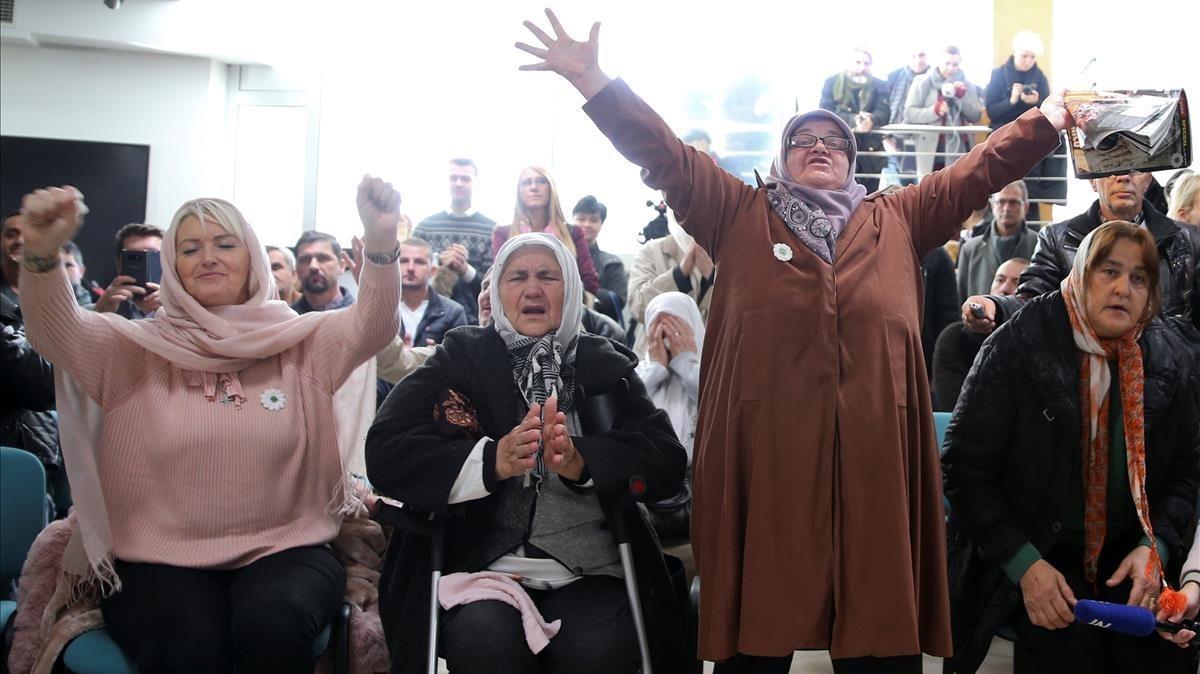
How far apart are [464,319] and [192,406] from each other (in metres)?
1.98

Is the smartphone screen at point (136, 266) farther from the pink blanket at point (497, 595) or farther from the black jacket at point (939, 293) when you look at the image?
the black jacket at point (939, 293)

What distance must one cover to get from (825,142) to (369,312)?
3.53 ft

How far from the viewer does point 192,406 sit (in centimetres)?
244

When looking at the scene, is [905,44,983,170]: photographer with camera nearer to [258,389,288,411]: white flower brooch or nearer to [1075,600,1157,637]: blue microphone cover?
A: [1075,600,1157,637]: blue microphone cover

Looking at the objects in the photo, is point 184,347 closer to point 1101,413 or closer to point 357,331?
point 357,331

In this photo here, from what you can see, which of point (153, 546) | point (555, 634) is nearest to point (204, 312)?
point (153, 546)

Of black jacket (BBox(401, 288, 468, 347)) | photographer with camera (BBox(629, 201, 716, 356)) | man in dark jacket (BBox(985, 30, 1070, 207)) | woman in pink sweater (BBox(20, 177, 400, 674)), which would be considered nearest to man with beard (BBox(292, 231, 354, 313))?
black jacket (BBox(401, 288, 468, 347))

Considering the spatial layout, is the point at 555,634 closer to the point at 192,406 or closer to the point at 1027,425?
the point at 192,406

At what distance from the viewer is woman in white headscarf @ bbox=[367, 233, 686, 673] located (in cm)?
225

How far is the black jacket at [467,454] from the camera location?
2.32 meters

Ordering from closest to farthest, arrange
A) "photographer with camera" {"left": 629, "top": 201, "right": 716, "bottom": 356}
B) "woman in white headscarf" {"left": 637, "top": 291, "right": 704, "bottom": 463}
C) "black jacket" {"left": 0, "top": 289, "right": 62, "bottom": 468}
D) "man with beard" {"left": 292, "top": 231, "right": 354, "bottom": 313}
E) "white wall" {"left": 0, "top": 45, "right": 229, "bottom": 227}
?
"black jacket" {"left": 0, "top": 289, "right": 62, "bottom": 468}
"woman in white headscarf" {"left": 637, "top": 291, "right": 704, "bottom": 463}
"man with beard" {"left": 292, "top": 231, "right": 354, "bottom": 313}
"photographer with camera" {"left": 629, "top": 201, "right": 716, "bottom": 356}
"white wall" {"left": 0, "top": 45, "right": 229, "bottom": 227}

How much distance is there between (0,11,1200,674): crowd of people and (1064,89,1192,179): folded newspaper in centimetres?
6

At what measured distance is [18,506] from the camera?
2.63 meters

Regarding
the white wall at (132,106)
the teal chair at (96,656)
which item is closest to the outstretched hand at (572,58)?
the teal chair at (96,656)
